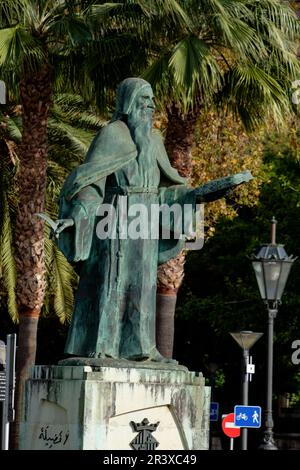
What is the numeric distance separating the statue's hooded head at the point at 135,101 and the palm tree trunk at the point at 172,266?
37.0 ft

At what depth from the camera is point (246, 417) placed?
2670cm

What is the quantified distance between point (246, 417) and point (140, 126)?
43.7ft

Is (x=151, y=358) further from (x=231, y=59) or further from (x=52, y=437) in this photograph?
(x=231, y=59)

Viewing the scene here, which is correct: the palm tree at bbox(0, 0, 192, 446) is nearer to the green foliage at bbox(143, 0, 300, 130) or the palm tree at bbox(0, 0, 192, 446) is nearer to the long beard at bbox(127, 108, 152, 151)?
the green foliage at bbox(143, 0, 300, 130)

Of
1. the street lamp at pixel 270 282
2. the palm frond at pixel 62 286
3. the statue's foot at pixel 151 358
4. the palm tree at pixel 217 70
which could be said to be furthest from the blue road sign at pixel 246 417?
the statue's foot at pixel 151 358

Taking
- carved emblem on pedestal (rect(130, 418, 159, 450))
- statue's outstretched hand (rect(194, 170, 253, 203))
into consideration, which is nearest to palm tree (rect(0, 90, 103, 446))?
statue's outstretched hand (rect(194, 170, 253, 203))

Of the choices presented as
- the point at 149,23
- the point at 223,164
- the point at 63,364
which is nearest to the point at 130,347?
the point at 63,364

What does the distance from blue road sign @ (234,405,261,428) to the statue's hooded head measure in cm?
1300

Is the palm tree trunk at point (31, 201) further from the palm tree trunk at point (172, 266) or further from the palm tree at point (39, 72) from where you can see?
the palm tree trunk at point (172, 266)

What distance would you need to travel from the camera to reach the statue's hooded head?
14.0m

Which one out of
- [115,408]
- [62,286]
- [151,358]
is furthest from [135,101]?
[62,286]

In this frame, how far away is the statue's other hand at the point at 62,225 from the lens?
1343 cm

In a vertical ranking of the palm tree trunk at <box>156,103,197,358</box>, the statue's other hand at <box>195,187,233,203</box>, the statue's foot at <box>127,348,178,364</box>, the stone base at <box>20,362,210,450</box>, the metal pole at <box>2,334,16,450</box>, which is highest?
the palm tree trunk at <box>156,103,197,358</box>
